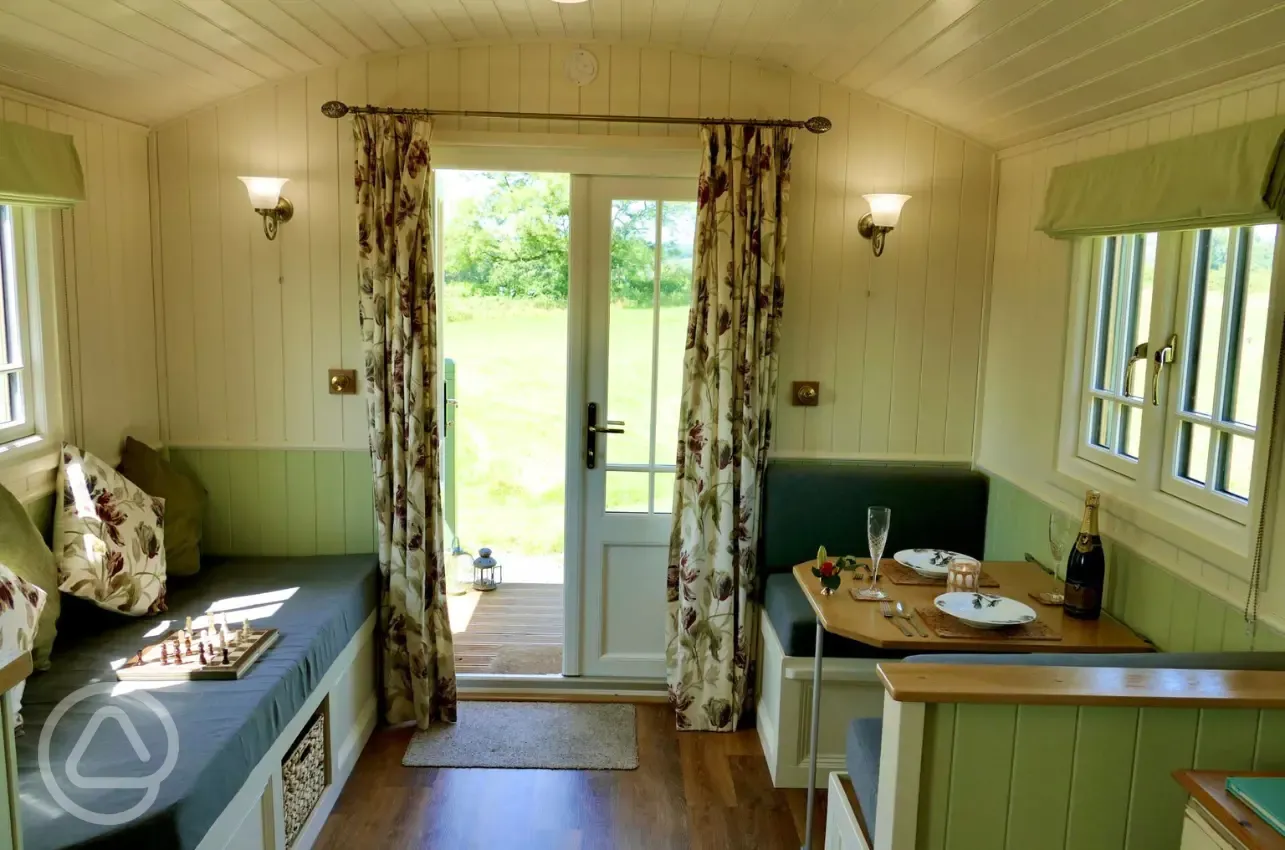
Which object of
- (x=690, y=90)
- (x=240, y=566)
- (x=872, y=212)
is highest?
(x=690, y=90)

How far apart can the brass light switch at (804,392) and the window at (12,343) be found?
8.14 feet

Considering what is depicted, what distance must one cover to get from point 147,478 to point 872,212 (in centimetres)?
264

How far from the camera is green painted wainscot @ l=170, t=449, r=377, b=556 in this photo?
11.6 feet

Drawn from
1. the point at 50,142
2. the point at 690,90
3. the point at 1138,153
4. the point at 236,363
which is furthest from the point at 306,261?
the point at 1138,153

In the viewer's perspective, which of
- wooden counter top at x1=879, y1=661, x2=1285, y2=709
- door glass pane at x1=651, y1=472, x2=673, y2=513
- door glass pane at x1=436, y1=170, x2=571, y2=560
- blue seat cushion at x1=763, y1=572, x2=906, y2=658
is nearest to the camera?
wooden counter top at x1=879, y1=661, x2=1285, y2=709

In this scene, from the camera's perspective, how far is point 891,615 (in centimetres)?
247

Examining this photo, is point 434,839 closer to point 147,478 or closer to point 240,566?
point 240,566

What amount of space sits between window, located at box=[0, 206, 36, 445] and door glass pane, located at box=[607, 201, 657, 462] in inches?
72.7

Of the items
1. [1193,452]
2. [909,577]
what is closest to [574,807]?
[909,577]

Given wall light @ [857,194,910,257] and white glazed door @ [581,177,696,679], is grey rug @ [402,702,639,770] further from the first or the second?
wall light @ [857,194,910,257]

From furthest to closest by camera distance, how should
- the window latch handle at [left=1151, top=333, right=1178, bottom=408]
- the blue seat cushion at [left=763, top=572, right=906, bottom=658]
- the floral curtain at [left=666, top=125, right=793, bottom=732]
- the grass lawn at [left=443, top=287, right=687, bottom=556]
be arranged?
the grass lawn at [left=443, top=287, right=687, bottom=556]
the floral curtain at [left=666, top=125, right=793, bottom=732]
the blue seat cushion at [left=763, top=572, right=906, bottom=658]
the window latch handle at [left=1151, top=333, right=1178, bottom=408]

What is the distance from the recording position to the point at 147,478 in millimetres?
3234

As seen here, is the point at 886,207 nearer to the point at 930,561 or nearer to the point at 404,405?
the point at 930,561

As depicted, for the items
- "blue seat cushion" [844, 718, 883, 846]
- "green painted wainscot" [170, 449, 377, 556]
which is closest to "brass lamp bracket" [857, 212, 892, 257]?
"blue seat cushion" [844, 718, 883, 846]
